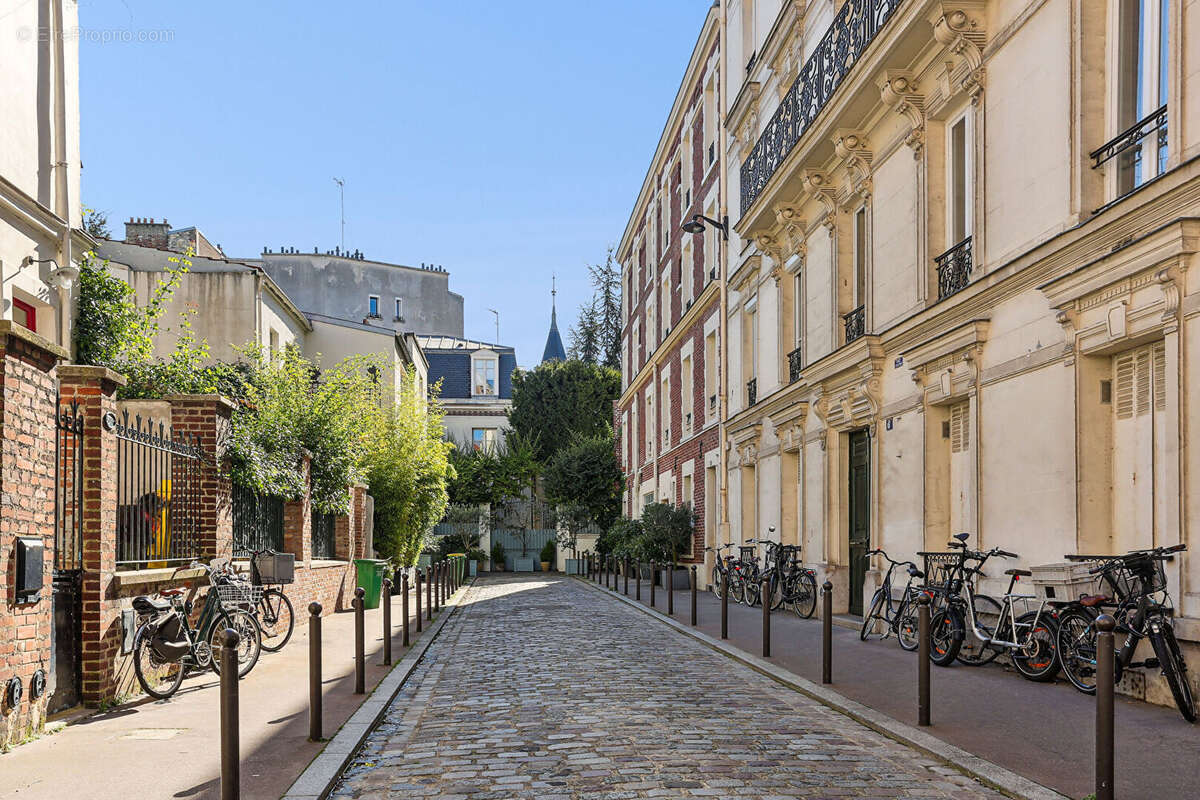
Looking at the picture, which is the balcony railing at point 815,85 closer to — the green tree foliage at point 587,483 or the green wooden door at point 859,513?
the green wooden door at point 859,513

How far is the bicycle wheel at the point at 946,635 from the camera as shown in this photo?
9.99 meters

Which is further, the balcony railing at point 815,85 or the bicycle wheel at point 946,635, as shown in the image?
the balcony railing at point 815,85

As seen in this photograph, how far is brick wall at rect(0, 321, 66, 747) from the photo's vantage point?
20.5 ft

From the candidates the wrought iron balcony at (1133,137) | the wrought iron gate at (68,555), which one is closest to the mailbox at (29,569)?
the wrought iron gate at (68,555)

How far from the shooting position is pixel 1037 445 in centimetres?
993

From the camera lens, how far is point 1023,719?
7.32 metres

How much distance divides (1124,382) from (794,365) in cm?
964

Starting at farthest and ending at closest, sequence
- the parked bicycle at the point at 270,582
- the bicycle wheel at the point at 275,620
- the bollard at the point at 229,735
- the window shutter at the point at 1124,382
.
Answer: the parked bicycle at the point at 270,582
the bicycle wheel at the point at 275,620
the window shutter at the point at 1124,382
the bollard at the point at 229,735

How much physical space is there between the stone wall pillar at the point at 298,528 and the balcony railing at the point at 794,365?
816cm

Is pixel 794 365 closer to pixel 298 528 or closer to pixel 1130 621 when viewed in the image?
pixel 298 528

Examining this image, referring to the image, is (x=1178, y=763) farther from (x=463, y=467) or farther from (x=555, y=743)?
(x=463, y=467)

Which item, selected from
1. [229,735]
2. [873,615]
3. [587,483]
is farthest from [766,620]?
[587,483]

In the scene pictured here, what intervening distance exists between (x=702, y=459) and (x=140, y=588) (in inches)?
728

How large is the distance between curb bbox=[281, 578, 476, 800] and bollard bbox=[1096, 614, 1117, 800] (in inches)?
147
